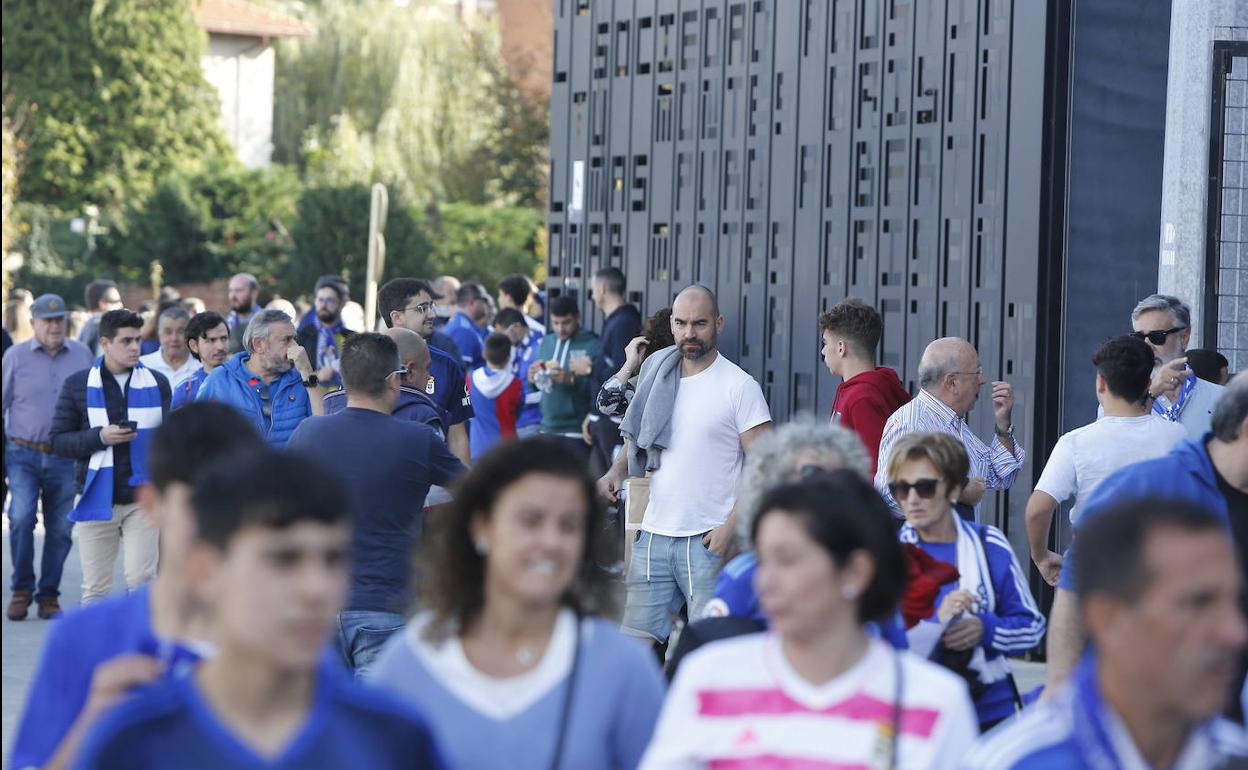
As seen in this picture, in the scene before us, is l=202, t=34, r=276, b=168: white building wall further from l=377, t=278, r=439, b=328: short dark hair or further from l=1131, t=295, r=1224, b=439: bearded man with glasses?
l=1131, t=295, r=1224, b=439: bearded man with glasses

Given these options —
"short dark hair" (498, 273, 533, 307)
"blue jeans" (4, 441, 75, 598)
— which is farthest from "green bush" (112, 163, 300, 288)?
"blue jeans" (4, 441, 75, 598)

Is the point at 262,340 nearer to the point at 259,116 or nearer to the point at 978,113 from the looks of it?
the point at 978,113

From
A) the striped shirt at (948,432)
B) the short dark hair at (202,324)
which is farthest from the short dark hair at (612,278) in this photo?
the striped shirt at (948,432)

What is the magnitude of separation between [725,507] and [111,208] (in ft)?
148

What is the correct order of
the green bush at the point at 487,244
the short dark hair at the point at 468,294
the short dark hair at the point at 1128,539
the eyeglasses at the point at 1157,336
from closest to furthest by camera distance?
the short dark hair at the point at 1128,539 < the eyeglasses at the point at 1157,336 < the short dark hair at the point at 468,294 < the green bush at the point at 487,244

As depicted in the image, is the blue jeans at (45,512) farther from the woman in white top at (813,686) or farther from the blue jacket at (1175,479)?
the woman in white top at (813,686)

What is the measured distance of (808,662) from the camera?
3.28 metres

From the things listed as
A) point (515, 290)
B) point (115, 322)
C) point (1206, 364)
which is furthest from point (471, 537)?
point (515, 290)

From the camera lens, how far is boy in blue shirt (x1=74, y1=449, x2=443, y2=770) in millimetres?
2635

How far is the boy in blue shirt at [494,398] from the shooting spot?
14.0 metres

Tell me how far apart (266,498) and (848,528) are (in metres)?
1.17

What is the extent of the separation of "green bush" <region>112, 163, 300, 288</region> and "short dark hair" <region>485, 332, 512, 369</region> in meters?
26.9

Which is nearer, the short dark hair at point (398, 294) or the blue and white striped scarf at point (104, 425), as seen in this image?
the short dark hair at point (398, 294)

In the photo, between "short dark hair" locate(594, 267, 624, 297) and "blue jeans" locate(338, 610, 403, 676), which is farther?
"short dark hair" locate(594, 267, 624, 297)
